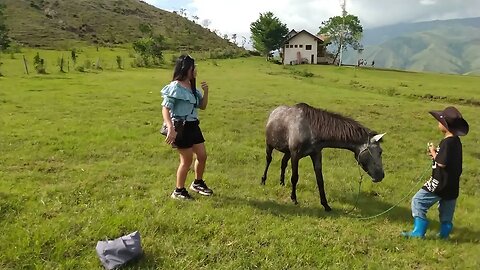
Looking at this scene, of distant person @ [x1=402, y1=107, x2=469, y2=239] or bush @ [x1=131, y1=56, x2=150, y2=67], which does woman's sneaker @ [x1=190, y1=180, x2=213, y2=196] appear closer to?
distant person @ [x1=402, y1=107, x2=469, y2=239]

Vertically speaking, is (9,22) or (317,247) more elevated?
(9,22)

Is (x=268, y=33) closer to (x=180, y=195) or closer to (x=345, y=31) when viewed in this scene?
(x=345, y=31)

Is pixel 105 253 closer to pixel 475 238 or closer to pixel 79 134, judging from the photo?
pixel 475 238

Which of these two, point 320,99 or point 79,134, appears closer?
point 79,134

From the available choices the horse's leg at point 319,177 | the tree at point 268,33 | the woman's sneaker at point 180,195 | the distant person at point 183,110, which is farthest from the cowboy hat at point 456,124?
the tree at point 268,33

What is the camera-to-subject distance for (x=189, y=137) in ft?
22.5

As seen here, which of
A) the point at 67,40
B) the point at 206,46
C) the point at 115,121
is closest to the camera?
the point at 115,121

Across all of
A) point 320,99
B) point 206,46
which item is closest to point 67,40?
point 206,46

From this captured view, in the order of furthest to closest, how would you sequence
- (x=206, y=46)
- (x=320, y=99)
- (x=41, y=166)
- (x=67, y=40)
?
(x=206, y=46), (x=67, y=40), (x=320, y=99), (x=41, y=166)

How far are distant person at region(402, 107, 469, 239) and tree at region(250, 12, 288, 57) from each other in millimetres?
72791

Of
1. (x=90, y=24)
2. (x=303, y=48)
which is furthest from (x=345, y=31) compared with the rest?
(x=90, y=24)

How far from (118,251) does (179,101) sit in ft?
8.88

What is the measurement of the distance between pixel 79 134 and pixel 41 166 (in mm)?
3466

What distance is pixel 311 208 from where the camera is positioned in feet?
24.7
